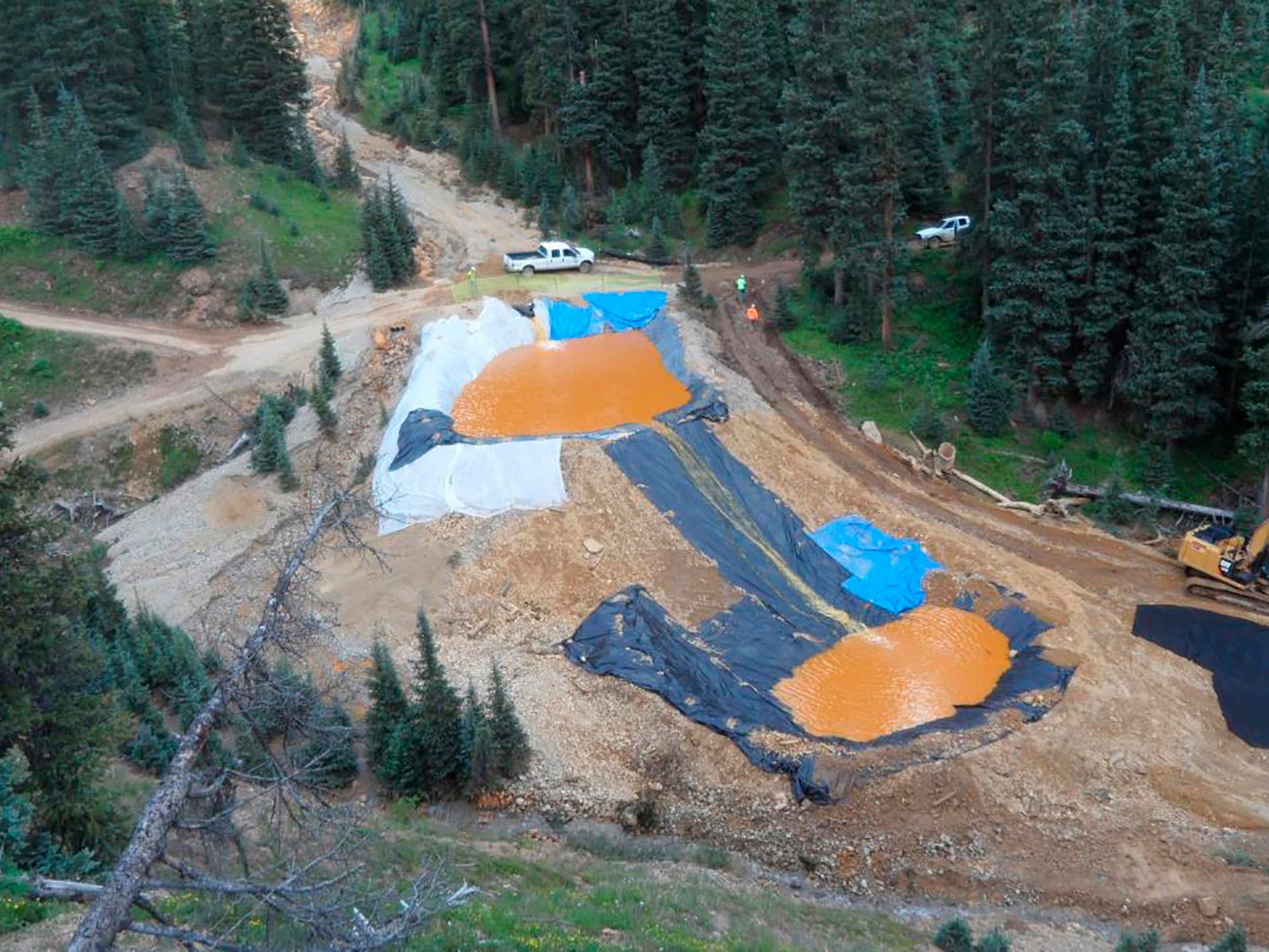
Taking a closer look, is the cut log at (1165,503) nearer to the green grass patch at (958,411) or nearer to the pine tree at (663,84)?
the green grass patch at (958,411)

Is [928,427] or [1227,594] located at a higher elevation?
[928,427]

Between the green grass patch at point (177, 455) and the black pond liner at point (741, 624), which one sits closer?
the black pond liner at point (741, 624)

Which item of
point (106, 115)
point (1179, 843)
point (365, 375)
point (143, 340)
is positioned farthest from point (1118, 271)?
point (106, 115)

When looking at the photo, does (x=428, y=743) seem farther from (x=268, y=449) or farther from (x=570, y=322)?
(x=570, y=322)

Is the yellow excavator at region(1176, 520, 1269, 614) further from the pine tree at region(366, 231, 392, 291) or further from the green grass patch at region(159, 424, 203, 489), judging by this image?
the pine tree at region(366, 231, 392, 291)

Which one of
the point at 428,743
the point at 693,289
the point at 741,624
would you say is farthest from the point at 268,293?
the point at 428,743

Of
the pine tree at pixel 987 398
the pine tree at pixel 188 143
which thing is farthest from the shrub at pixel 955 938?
the pine tree at pixel 188 143

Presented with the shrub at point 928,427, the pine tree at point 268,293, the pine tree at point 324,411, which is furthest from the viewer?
A: the pine tree at point 268,293

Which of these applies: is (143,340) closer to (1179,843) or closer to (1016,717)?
(1016,717)
